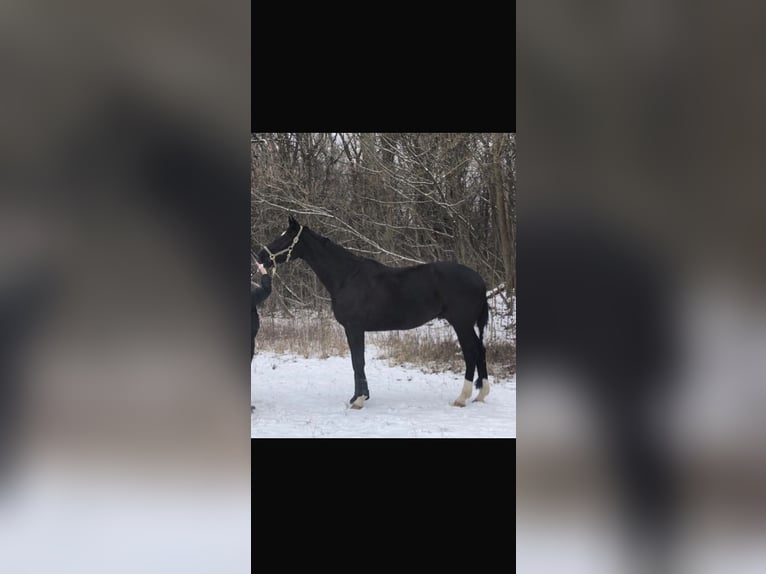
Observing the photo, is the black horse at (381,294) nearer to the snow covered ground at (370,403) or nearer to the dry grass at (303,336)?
the snow covered ground at (370,403)

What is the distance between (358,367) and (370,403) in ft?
0.91

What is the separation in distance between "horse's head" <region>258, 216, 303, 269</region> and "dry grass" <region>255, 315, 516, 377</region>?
537mm

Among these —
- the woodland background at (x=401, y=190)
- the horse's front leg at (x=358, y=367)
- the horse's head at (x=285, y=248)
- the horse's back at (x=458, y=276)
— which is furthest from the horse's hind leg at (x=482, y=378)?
the horse's head at (x=285, y=248)

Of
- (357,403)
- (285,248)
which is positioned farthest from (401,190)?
(357,403)

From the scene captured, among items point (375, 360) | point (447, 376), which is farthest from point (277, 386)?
point (447, 376)

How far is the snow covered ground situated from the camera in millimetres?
4066
